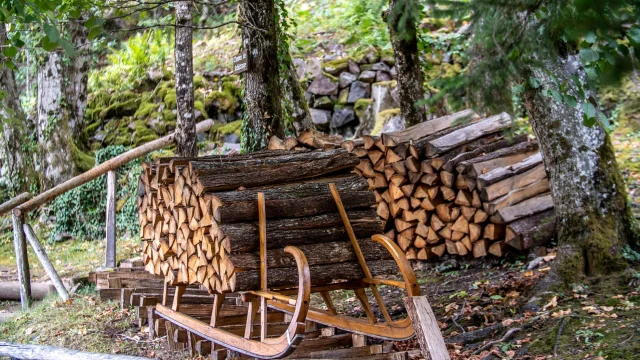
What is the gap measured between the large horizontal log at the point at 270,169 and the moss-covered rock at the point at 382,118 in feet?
22.9

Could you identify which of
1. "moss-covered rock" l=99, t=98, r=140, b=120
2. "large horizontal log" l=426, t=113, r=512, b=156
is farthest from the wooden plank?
"moss-covered rock" l=99, t=98, r=140, b=120

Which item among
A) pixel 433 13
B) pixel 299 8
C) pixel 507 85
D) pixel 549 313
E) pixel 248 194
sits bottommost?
pixel 549 313

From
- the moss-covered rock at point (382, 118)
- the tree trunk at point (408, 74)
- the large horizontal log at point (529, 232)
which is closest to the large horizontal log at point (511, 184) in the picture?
the large horizontal log at point (529, 232)

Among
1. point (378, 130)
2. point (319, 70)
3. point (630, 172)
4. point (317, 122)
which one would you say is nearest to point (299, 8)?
point (319, 70)

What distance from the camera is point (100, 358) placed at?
4.43 m

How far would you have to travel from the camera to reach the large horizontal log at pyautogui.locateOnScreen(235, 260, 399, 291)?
4863 mm

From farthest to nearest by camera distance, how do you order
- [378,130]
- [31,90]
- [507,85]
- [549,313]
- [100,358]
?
[31,90] < [378,130] < [549,313] < [100,358] < [507,85]

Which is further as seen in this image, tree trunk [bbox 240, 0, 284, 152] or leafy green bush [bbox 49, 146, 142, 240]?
leafy green bush [bbox 49, 146, 142, 240]

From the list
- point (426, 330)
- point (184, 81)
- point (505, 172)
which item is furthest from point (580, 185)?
point (184, 81)

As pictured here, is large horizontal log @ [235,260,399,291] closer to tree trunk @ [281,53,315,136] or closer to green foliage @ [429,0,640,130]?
green foliage @ [429,0,640,130]

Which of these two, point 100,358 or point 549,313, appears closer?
point 100,358

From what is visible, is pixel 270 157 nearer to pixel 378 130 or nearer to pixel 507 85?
pixel 507 85

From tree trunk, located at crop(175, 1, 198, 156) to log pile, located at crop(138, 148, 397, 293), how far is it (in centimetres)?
329

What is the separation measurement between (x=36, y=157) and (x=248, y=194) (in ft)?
34.6
